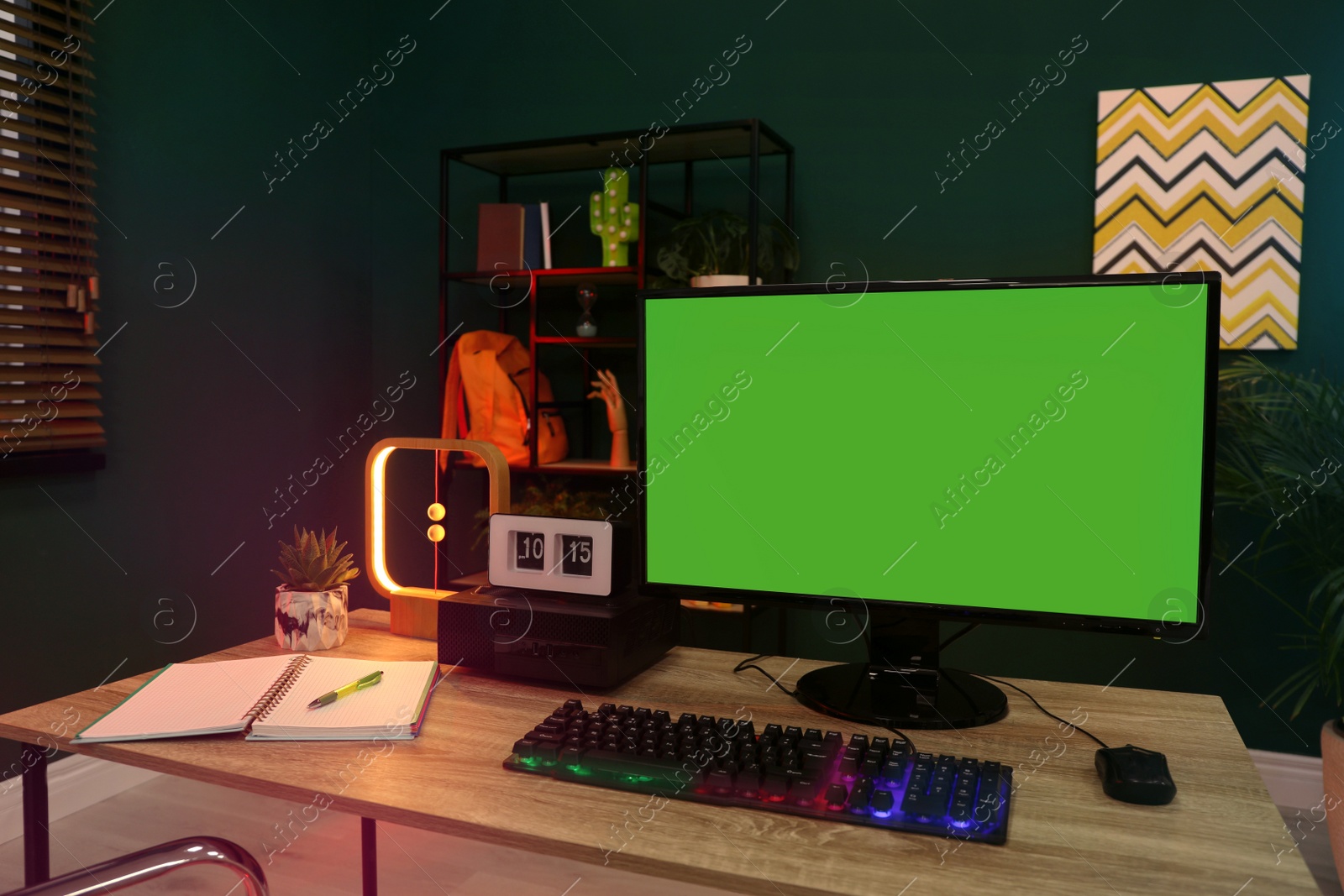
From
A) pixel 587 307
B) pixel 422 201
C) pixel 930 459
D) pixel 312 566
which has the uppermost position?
pixel 422 201

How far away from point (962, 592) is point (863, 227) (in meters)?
2.07

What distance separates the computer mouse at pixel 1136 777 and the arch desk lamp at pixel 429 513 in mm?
888

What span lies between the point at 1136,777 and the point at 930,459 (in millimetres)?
402

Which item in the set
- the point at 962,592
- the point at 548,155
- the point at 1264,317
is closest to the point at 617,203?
the point at 548,155

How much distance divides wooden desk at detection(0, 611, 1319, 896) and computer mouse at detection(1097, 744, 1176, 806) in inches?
0.6

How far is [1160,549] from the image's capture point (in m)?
1.03

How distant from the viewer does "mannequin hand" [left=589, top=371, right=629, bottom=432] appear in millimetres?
3025

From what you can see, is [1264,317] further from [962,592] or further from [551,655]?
[551,655]

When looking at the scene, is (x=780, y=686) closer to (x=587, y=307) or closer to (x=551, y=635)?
(x=551, y=635)

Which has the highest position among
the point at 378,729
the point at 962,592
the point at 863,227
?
the point at 863,227

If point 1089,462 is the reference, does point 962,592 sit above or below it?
below

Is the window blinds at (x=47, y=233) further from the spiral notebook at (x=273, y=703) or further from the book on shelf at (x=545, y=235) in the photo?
the spiral notebook at (x=273, y=703)

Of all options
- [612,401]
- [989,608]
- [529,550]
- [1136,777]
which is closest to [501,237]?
[612,401]

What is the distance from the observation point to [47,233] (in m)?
2.28
